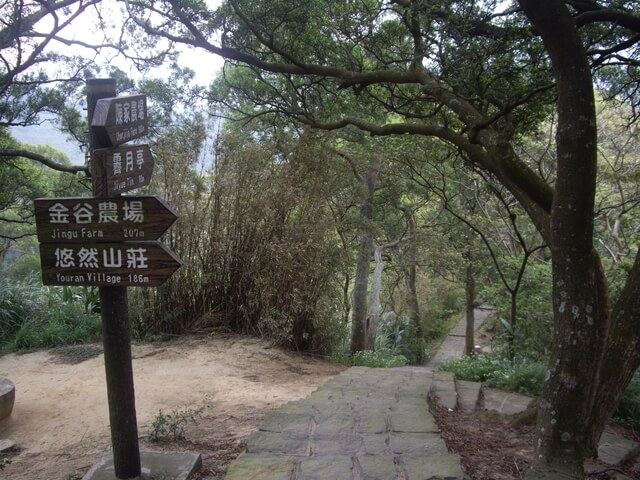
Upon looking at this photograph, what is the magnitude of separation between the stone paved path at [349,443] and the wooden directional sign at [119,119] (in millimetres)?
1711

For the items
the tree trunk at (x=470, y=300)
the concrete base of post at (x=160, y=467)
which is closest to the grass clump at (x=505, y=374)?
the concrete base of post at (x=160, y=467)

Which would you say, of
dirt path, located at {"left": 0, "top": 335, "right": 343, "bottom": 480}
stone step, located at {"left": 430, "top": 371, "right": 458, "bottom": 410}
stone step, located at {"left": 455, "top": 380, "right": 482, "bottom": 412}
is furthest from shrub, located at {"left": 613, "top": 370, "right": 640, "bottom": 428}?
dirt path, located at {"left": 0, "top": 335, "right": 343, "bottom": 480}

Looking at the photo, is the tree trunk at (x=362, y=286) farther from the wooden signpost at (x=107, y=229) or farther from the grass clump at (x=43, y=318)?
the wooden signpost at (x=107, y=229)

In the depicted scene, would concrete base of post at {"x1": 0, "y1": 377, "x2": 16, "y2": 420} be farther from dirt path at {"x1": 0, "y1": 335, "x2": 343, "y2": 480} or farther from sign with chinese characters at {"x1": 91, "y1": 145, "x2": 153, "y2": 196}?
sign with chinese characters at {"x1": 91, "y1": 145, "x2": 153, "y2": 196}

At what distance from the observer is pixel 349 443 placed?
2771mm

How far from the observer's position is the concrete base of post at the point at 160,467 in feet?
8.12

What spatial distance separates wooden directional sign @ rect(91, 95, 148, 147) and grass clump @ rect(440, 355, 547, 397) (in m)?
3.98

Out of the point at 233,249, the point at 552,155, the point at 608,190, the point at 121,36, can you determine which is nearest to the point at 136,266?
the point at 233,249

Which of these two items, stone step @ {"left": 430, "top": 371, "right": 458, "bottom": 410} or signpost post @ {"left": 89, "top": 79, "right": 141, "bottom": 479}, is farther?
stone step @ {"left": 430, "top": 371, "right": 458, "bottom": 410}

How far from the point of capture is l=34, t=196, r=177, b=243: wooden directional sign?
7.50 feet

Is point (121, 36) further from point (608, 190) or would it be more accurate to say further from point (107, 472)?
point (608, 190)

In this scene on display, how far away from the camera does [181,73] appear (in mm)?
7777

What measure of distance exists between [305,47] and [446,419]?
14.1 ft

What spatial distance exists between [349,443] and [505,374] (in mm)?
3073
